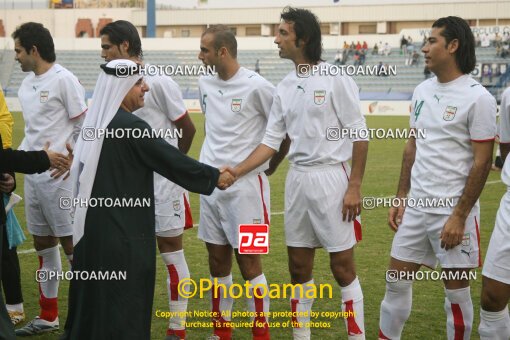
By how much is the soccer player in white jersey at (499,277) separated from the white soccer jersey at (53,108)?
332cm

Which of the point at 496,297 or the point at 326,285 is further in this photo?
the point at 326,285

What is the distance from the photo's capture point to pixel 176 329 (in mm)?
5816

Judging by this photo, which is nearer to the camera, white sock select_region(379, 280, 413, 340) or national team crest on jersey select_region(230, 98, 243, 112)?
white sock select_region(379, 280, 413, 340)

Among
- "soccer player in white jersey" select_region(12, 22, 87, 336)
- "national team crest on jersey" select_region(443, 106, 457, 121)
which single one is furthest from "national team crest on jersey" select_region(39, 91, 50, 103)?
"national team crest on jersey" select_region(443, 106, 457, 121)

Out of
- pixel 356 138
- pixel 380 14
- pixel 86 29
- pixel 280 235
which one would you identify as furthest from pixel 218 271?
pixel 86 29

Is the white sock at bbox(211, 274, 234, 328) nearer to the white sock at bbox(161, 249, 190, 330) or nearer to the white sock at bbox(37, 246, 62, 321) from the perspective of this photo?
the white sock at bbox(161, 249, 190, 330)

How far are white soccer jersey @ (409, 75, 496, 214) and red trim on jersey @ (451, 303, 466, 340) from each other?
0.63 m

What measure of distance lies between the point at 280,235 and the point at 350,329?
15.4 feet

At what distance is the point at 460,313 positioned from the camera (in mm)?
4824

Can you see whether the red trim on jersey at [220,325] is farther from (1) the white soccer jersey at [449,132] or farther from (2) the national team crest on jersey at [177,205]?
(1) the white soccer jersey at [449,132]

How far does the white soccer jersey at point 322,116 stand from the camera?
16.6ft

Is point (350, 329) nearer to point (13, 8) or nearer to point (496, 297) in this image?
point (496, 297)

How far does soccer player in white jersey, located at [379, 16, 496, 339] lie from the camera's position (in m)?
4.61

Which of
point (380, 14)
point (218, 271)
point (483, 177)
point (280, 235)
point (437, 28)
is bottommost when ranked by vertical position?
point (280, 235)
